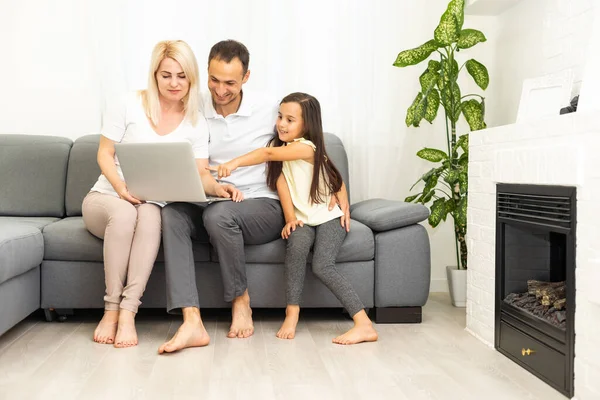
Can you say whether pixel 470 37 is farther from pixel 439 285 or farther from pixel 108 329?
pixel 108 329

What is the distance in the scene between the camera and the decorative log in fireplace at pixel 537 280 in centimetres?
188

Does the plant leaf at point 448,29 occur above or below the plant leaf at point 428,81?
above

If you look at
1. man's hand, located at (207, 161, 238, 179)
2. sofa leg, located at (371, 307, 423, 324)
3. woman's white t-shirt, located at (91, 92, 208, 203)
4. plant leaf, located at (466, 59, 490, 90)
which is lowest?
sofa leg, located at (371, 307, 423, 324)

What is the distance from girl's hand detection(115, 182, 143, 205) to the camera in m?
2.52

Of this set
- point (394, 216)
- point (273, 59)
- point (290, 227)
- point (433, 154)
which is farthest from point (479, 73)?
point (290, 227)

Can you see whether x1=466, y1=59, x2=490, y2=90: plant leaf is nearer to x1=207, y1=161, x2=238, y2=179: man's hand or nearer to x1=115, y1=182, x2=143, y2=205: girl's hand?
x1=207, y1=161, x2=238, y2=179: man's hand

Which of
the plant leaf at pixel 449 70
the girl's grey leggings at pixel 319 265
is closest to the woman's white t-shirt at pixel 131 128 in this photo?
the girl's grey leggings at pixel 319 265

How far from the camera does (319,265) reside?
257 cm

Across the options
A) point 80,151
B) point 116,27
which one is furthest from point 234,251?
point 116,27

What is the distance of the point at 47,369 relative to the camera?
2.08 metres

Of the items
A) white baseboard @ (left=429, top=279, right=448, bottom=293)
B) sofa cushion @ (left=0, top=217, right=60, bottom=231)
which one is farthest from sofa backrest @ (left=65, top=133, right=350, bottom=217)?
white baseboard @ (left=429, top=279, right=448, bottom=293)

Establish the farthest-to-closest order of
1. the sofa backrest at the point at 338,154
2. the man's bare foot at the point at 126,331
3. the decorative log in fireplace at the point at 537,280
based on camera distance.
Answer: the sofa backrest at the point at 338,154, the man's bare foot at the point at 126,331, the decorative log in fireplace at the point at 537,280

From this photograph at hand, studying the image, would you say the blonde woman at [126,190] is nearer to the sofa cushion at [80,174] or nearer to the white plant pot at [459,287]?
the sofa cushion at [80,174]

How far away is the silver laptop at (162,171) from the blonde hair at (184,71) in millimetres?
304
